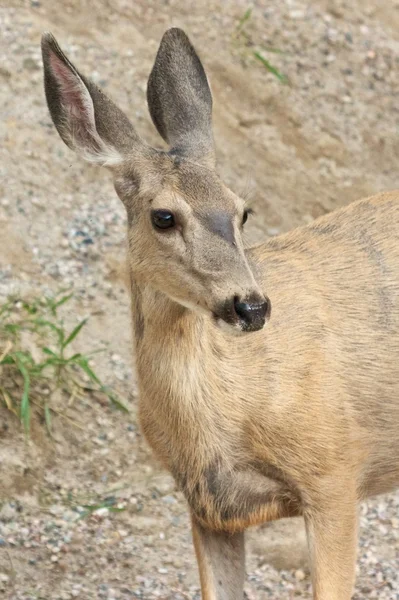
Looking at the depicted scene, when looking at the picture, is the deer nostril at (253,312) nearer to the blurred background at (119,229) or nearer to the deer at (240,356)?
the deer at (240,356)

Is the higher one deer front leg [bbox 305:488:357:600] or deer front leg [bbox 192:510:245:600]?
deer front leg [bbox 305:488:357:600]

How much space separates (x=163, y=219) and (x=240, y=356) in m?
0.73

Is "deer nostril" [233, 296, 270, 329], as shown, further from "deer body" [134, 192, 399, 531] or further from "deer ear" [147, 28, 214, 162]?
"deer ear" [147, 28, 214, 162]

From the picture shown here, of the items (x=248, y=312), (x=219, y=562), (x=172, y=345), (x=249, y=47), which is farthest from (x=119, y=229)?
(x=248, y=312)

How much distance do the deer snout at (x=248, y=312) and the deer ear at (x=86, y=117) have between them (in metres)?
1.14

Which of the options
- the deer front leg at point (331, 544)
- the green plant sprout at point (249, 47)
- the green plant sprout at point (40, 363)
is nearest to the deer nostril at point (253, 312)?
the deer front leg at point (331, 544)

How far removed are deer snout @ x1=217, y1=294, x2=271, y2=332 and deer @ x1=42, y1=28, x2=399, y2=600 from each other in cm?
21

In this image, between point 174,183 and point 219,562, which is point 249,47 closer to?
point 174,183

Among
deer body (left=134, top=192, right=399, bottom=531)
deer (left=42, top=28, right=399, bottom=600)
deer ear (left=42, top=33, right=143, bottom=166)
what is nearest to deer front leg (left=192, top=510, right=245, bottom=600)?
deer (left=42, top=28, right=399, bottom=600)

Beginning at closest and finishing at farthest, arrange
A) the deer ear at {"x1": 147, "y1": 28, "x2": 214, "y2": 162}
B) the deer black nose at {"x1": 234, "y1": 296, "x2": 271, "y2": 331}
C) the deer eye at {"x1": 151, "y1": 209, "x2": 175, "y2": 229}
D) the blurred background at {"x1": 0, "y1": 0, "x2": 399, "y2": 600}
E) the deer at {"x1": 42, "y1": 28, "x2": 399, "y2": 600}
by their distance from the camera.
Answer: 1. the deer black nose at {"x1": 234, "y1": 296, "x2": 271, "y2": 331}
2. the deer eye at {"x1": 151, "y1": 209, "x2": 175, "y2": 229}
3. the deer at {"x1": 42, "y1": 28, "x2": 399, "y2": 600}
4. the deer ear at {"x1": 147, "y1": 28, "x2": 214, "y2": 162}
5. the blurred background at {"x1": 0, "y1": 0, "x2": 399, "y2": 600}

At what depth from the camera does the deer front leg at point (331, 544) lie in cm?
517

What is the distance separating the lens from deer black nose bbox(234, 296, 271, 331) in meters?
4.43

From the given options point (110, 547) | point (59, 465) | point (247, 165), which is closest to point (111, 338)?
point (59, 465)

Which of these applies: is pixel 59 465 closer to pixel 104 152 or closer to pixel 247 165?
pixel 104 152
